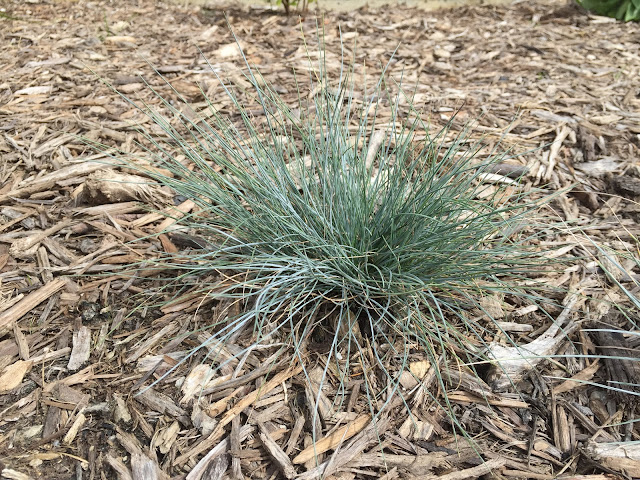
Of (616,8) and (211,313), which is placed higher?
(616,8)

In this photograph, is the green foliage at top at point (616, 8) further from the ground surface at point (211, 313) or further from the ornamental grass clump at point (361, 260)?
the ornamental grass clump at point (361, 260)

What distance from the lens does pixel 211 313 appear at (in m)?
1.85

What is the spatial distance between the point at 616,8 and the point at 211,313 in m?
4.46

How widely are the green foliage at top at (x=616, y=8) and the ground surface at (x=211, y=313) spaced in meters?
0.84

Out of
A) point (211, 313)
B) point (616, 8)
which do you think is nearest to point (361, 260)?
point (211, 313)

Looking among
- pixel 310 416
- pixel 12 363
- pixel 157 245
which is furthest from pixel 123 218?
pixel 310 416

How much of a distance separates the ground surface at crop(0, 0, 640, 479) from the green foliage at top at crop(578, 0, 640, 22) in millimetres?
844

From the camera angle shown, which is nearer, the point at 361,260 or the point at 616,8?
the point at 361,260


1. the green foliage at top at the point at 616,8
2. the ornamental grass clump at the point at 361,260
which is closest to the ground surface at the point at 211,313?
the ornamental grass clump at the point at 361,260

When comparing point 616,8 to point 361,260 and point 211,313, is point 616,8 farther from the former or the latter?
point 211,313

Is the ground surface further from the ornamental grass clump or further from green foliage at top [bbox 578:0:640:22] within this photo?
green foliage at top [bbox 578:0:640:22]

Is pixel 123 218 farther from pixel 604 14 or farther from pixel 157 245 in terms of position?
pixel 604 14

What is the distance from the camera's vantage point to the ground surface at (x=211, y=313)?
4.83 feet

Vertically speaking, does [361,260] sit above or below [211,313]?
above
